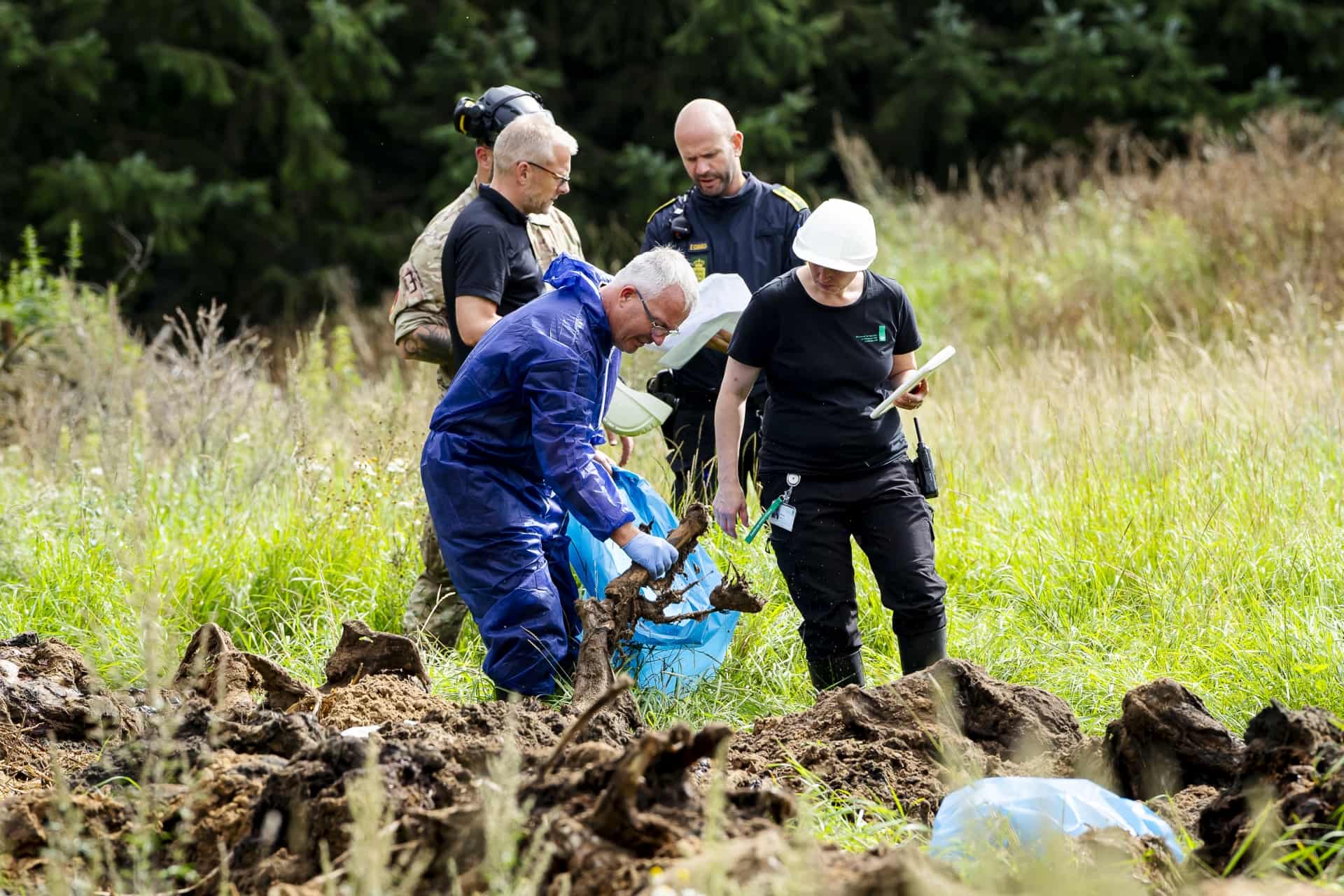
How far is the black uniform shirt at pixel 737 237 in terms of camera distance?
5.80 m

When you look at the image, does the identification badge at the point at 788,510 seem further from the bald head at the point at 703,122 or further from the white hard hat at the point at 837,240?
the bald head at the point at 703,122

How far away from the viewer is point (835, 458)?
4543mm

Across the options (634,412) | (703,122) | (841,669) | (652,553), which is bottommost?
(841,669)

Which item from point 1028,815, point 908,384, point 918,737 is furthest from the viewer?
point 908,384

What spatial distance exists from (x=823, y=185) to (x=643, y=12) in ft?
10.1

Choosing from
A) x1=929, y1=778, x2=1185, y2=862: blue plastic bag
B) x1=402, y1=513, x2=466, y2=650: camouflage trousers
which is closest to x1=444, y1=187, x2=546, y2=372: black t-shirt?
x1=402, y1=513, x2=466, y2=650: camouflage trousers

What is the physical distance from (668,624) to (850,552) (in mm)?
658

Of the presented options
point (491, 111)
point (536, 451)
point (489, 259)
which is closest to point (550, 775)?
point (536, 451)

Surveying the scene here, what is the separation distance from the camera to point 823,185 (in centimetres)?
1753

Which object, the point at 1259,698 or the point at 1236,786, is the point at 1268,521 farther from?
the point at 1236,786

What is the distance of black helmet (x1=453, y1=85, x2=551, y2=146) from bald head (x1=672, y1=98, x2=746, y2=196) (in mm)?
621

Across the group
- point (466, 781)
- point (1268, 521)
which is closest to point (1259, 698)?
point (1268, 521)

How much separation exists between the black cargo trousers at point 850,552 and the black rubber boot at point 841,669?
0.04m

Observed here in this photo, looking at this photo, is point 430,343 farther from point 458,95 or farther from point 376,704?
point 458,95
